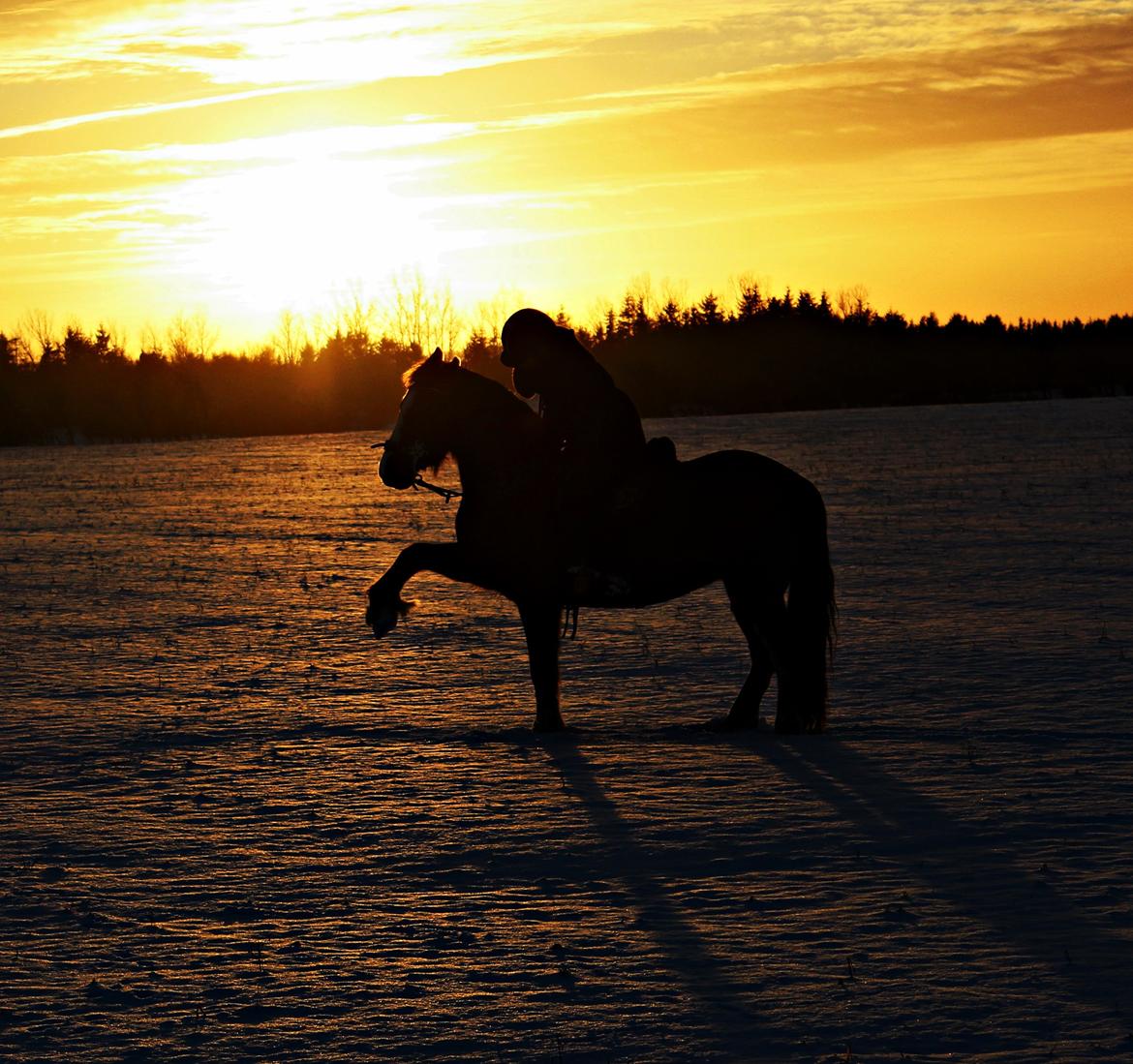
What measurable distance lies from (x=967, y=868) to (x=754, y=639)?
3.11 metres

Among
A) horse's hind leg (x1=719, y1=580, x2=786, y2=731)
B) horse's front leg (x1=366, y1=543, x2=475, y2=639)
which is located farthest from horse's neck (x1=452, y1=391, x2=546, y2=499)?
horse's hind leg (x1=719, y1=580, x2=786, y2=731)

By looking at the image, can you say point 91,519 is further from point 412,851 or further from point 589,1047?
point 589,1047

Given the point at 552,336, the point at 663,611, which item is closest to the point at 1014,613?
the point at 663,611

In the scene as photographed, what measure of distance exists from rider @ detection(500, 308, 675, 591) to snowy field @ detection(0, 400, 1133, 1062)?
1.20 m

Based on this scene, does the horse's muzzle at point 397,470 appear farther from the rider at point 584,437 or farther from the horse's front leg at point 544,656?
the horse's front leg at point 544,656

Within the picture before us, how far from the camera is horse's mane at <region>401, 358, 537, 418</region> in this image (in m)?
9.24

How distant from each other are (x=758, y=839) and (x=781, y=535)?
8.47 ft

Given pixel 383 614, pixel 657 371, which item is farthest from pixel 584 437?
pixel 657 371

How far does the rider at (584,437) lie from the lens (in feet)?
29.6

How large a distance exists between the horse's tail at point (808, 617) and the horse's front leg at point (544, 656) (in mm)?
1256

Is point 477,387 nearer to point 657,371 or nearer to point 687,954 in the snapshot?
point 687,954

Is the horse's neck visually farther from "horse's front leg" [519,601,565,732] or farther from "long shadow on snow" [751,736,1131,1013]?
"long shadow on snow" [751,736,1131,1013]

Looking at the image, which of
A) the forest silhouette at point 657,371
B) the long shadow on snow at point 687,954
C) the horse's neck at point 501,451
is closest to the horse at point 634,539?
the horse's neck at point 501,451

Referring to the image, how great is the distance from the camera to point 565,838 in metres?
6.96
